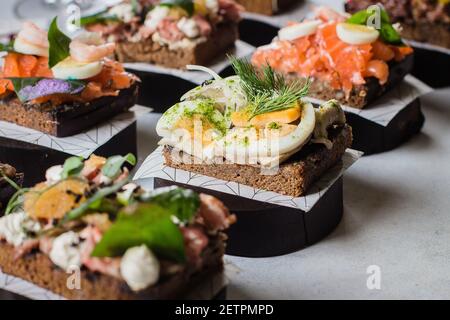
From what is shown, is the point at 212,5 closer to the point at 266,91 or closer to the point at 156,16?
the point at 156,16

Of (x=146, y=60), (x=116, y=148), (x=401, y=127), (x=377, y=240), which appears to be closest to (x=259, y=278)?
(x=377, y=240)

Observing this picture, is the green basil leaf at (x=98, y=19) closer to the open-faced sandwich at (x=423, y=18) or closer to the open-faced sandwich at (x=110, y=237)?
the open-faced sandwich at (x=423, y=18)

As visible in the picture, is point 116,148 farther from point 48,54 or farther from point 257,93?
point 257,93

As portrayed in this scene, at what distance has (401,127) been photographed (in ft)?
17.6

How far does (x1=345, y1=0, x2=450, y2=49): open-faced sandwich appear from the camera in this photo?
6012mm

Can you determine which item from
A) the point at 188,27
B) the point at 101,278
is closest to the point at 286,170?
the point at 101,278

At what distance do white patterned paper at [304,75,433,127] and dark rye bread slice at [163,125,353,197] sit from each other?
0.90 meters

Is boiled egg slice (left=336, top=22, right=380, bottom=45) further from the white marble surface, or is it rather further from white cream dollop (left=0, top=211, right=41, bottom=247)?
white cream dollop (left=0, top=211, right=41, bottom=247)

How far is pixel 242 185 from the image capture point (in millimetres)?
4156

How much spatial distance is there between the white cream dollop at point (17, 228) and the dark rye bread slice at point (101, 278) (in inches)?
1.6

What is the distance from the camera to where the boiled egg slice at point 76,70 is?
4.75 m

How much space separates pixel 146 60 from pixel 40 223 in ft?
8.82

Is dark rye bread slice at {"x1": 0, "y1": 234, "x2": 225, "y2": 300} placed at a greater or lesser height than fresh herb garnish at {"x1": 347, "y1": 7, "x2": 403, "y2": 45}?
lesser

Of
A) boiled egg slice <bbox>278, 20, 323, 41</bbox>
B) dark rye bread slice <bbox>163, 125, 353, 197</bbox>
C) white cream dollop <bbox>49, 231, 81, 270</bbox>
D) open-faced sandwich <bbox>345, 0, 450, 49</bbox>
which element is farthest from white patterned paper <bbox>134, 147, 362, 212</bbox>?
open-faced sandwich <bbox>345, 0, 450, 49</bbox>
